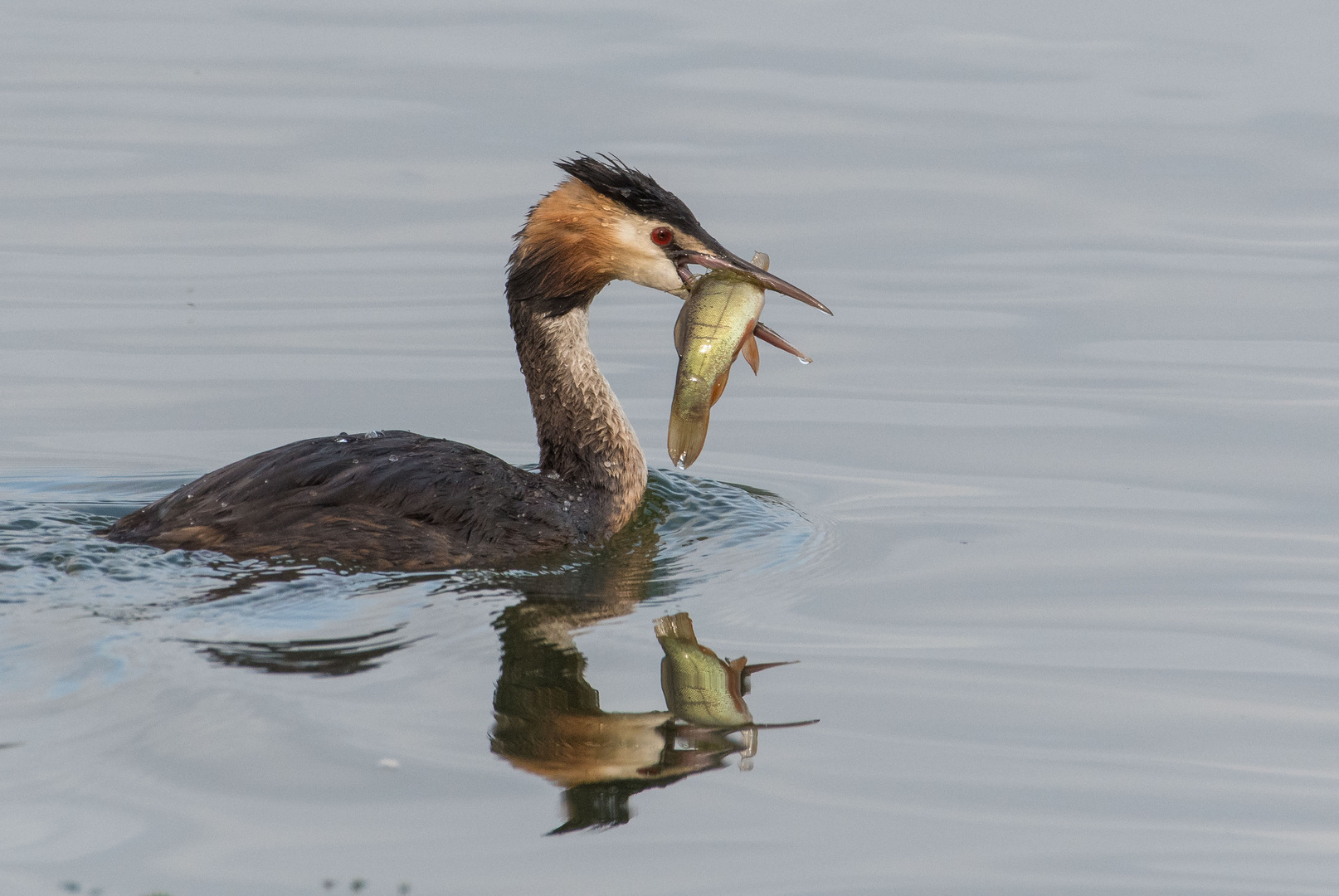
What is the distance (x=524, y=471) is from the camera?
7.89 metres

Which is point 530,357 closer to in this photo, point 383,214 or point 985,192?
point 383,214

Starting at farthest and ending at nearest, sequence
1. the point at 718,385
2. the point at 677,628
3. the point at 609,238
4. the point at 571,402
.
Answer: the point at 571,402, the point at 609,238, the point at 718,385, the point at 677,628

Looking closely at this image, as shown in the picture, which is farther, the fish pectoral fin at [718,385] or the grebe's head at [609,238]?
the grebe's head at [609,238]

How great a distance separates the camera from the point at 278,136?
14.2 metres

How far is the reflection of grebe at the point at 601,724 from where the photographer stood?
17.9 ft

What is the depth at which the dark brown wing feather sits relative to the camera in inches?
279

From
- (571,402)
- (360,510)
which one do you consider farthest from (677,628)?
(571,402)

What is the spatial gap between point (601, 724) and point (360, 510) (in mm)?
1722

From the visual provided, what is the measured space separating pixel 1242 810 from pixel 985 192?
28.4 ft

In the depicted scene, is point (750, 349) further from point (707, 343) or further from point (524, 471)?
point (524, 471)

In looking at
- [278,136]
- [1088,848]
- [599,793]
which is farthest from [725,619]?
[278,136]

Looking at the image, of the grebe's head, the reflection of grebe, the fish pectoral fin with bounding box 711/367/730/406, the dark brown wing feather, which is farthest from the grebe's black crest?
the reflection of grebe

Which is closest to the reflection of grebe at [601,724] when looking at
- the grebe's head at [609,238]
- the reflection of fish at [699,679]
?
the reflection of fish at [699,679]

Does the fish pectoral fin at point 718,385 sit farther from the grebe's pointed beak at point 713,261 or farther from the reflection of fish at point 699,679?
the reflection of fish at point 699,679
